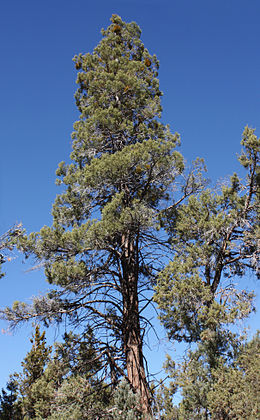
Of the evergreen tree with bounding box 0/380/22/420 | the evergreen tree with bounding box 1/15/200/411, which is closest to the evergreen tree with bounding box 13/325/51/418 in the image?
the evergreen tree with bounding box 0/380/22/420

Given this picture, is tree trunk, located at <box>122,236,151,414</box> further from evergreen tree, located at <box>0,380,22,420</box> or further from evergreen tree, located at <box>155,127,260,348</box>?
evergreen tree, located at <box>0,380,22,420</box>

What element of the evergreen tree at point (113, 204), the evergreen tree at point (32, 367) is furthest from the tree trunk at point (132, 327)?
the evergreen tree at point (32, 367)

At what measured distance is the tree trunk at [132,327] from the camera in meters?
7.90

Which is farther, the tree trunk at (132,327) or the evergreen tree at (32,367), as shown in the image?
the evergreen tree at (32,367)

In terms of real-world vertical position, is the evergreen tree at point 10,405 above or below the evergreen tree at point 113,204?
below

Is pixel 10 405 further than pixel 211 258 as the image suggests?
Yes

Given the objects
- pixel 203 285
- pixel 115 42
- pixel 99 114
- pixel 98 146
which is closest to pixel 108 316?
pixel 203 285

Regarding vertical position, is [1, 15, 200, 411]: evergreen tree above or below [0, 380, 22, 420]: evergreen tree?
above

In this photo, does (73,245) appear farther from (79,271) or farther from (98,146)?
(98,146)

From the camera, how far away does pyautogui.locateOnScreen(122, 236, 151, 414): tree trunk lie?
790 cm

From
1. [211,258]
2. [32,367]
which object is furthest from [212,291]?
[32,367]

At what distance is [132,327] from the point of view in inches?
339

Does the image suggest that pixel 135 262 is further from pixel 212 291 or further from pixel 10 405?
pixel 10 405

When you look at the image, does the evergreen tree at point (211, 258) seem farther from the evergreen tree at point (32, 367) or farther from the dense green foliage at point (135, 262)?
the evergreen tree at point (32, 367)
